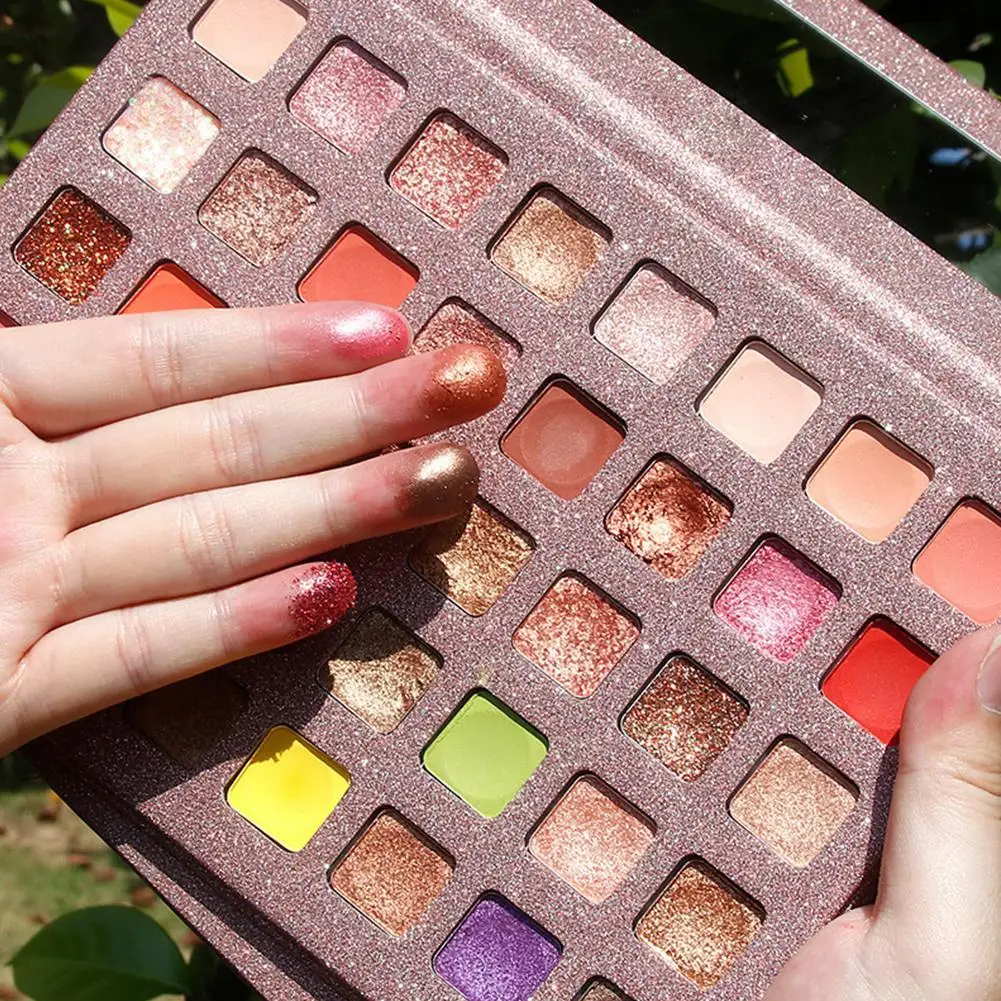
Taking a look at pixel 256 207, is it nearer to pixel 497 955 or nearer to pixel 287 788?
pixel 287 788

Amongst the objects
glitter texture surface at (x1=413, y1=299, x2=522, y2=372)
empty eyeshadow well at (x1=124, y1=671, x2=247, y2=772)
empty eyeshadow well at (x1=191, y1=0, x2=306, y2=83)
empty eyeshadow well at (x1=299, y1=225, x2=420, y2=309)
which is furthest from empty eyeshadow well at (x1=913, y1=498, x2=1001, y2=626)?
empty eyeshadow well at (x1=191, y1=0, x2=306, y2=83)

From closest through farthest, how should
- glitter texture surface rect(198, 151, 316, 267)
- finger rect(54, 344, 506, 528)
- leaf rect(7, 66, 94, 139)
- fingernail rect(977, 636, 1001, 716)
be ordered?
fingernail rect(977, 636, 1001, 716)
finger rect(54, 344, 506, 528)
glitter texture surface rect(198, 151, 316, 267)
leaf rect(7, 66, 94, 139)

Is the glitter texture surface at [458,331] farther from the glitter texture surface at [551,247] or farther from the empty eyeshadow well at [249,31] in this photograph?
the empty eyeshadow well at [249,31]

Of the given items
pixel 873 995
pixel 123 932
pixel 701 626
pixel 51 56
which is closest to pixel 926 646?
pixel 701 626

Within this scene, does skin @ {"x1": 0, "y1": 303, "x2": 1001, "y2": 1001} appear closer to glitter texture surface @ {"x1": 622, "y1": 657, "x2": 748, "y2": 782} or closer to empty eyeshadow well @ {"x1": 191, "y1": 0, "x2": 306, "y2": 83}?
glitter texture surface @ {"x1": 622, "y1": 657, "x2": 748, "y2": 782}

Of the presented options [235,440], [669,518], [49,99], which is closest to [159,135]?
[49,99]

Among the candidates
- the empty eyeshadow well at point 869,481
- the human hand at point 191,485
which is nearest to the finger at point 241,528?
the human hand at point 191,485
